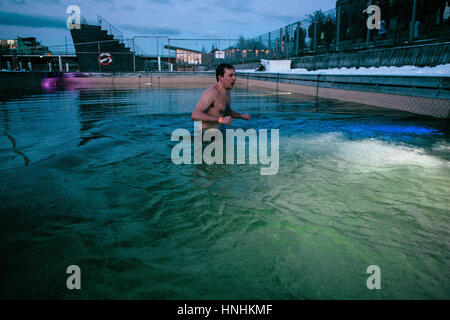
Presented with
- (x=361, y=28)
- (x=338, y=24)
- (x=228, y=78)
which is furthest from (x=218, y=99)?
(x=338, y=24)

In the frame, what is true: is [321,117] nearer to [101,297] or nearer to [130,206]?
[130,206]

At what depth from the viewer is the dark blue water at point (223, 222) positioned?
1.75m

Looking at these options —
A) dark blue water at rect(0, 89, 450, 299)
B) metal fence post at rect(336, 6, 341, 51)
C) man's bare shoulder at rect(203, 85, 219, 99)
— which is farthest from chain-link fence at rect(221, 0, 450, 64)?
man's bare shoulder at rect(203, 85, 219, 99)

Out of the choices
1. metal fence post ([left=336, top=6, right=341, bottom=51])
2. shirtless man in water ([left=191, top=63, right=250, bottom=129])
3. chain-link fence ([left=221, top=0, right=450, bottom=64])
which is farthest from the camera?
metal fence post ([left=336, top=6, right=341, bottom=51])

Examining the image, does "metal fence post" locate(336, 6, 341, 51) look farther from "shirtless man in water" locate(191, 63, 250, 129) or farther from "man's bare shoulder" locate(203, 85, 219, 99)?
"man's bare shoulder" locate(203, 85, 219, 99)

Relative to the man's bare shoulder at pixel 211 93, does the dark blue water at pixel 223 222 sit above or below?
below

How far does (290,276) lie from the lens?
181 centimetres

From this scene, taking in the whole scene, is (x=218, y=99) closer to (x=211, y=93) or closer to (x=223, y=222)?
(x=211, y=93)

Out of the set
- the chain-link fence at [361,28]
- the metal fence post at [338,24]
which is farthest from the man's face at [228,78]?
the metal fence post at [338,24]

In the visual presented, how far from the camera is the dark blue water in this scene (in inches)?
68.9

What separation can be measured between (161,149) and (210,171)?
1338 millimetres

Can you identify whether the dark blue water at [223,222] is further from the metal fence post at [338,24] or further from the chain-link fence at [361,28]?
the metal fence post at [338,24]

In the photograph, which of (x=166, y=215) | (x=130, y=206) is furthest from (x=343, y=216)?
(x=130, y=206)

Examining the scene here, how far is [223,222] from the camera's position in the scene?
2445mm
